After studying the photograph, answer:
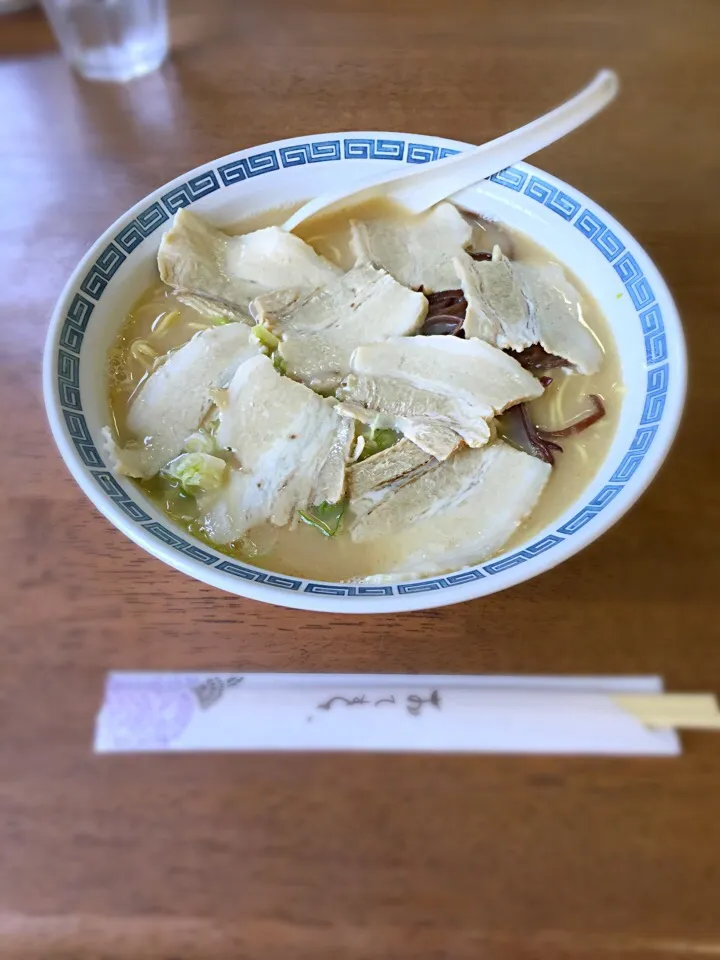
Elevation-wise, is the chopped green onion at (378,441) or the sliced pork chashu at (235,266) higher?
the sliced pork chashu at (235,266)

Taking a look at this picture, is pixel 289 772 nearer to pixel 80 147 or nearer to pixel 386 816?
pixel 386 816

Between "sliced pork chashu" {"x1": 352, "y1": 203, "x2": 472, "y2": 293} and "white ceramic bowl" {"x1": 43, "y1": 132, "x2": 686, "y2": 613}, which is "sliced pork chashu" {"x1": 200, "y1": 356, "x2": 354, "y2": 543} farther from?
"sliced pork chashu" {"x1": 352, "y1": 203, "x2": 472, "y2": 293}

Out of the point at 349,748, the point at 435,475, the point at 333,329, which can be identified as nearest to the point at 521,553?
the point at 435,475

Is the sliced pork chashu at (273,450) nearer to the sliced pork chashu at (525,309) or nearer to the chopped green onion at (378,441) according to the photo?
the chopped green onion at (378,441)

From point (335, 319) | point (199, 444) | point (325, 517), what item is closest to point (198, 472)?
point (199, 444)

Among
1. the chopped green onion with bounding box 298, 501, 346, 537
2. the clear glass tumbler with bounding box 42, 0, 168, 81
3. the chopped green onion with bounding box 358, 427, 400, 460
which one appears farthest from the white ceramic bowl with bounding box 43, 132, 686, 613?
the clear glass tumbler with bounding box 42, 0, 168, 81

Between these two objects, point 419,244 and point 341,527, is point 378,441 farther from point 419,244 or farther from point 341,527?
point 419,244

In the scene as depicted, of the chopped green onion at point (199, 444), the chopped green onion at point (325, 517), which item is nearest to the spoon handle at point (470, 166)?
the chopped green onion at point (199, 444)
